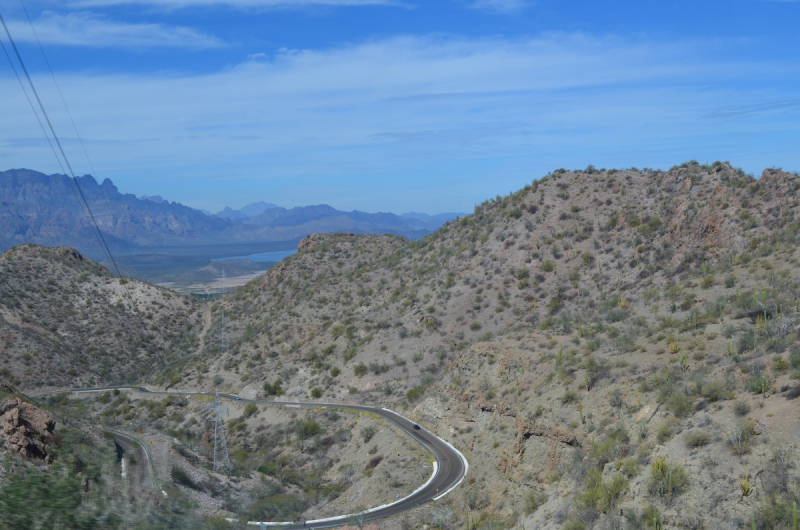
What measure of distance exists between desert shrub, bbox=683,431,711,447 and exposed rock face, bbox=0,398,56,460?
73.9ft

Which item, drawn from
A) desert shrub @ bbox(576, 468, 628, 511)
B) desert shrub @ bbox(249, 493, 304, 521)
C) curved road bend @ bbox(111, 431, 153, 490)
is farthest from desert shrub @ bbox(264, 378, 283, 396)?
desert shrub @ bbox(576, 468, 628, 511)

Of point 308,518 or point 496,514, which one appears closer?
point 496,514

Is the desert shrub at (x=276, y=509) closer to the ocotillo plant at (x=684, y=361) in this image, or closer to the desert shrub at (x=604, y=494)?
the desert shrub at (x=604, y=494)

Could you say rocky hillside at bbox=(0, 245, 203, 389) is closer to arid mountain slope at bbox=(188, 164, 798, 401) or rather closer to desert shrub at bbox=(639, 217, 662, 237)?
arid mountain slope at bbox=(188, 164, 798, 401)

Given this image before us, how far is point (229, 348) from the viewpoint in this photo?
70.5 meters

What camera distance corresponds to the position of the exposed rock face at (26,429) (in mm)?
20781

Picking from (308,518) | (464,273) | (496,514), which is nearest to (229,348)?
(464,273)

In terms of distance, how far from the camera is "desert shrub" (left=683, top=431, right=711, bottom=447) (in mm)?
15797

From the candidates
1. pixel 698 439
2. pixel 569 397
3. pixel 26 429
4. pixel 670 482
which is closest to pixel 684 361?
pixel 569 397

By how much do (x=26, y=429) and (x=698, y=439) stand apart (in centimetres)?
2495

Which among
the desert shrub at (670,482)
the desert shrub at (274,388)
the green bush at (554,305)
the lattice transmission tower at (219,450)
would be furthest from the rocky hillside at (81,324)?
the desert shrub at (670,482)

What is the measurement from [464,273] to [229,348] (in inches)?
1311

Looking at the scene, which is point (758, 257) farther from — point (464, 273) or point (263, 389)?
point (263, 389)

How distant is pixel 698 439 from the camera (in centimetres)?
1589
